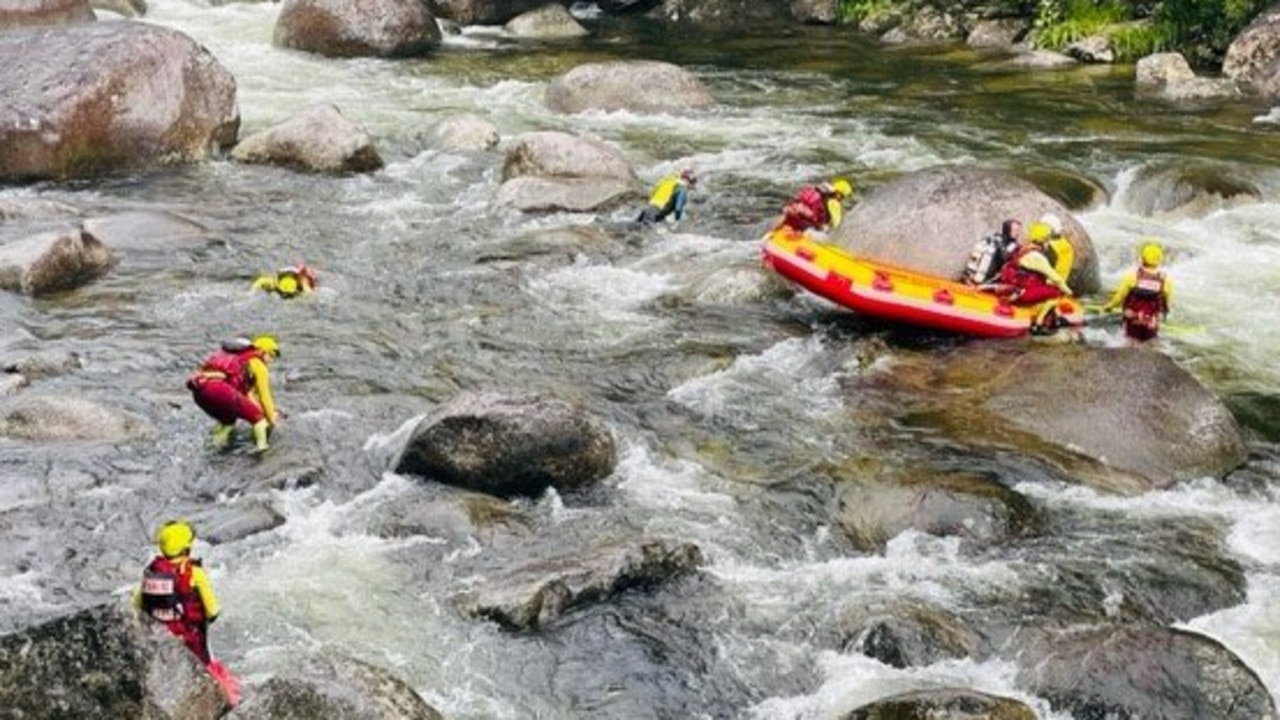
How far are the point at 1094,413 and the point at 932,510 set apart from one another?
77.9 inches

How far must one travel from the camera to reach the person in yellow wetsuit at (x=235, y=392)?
10367mm

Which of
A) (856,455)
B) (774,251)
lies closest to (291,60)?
(774,251)

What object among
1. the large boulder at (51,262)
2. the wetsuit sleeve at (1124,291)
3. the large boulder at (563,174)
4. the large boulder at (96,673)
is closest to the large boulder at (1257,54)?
the large boulder at (563,174)

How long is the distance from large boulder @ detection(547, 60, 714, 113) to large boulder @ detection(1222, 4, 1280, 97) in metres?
8.43

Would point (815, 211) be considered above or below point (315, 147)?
above

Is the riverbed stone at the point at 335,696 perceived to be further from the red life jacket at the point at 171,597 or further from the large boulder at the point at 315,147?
the large boulder at the point at 315,147

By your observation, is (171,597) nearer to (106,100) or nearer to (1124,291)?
(1124,291)

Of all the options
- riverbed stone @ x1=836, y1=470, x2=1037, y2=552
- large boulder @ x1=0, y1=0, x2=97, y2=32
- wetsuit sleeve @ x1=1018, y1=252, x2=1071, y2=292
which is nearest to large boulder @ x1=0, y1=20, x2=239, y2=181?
large boulder @ x1=0, y1=0, x2=97, y2=32

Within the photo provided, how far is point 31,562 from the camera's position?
8.84 metres

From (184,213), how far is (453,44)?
39.0 ft

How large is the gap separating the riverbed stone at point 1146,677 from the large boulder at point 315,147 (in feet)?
39.8

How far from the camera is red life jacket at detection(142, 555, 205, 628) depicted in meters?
7.30

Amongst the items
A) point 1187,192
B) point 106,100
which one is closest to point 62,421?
point 106,100

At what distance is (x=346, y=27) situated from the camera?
24531 mm
